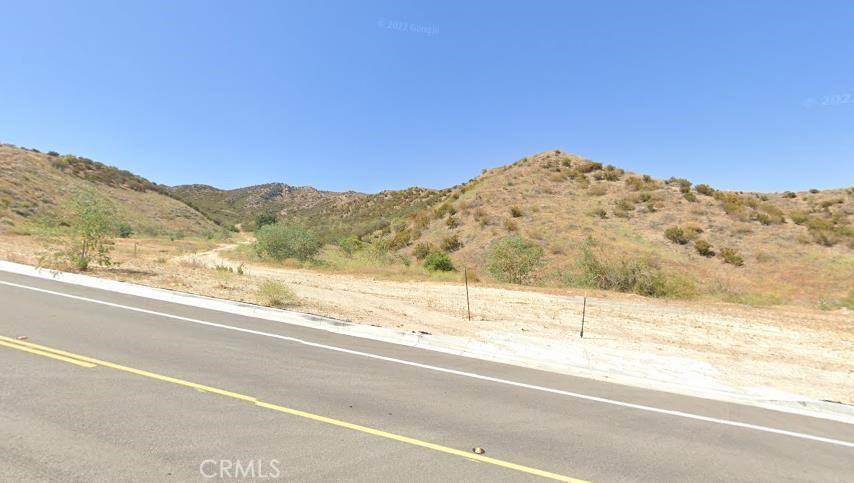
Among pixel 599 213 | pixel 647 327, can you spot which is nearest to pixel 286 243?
pixel 647 327

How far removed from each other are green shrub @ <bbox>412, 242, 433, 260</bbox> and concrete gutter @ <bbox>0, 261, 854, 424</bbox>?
71.2 ft

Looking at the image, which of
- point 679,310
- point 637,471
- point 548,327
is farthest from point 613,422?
point 679,310

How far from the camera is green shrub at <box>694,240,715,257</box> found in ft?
100

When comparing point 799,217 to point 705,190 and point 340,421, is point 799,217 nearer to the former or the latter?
point 705,190

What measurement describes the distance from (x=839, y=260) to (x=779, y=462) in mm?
31714

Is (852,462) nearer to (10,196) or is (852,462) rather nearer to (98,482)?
(98,482)

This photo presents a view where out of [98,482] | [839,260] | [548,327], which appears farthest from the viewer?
[839,260]

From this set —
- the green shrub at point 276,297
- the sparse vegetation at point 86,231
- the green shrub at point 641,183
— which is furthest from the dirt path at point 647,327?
the green shrub at point 641,183

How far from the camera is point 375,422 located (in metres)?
5.04

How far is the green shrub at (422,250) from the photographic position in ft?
110

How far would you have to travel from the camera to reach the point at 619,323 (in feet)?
44.3

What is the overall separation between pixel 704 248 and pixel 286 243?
28.6 m

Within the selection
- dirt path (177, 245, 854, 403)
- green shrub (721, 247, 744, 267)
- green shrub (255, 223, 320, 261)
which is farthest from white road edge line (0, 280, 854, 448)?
green shrub (721, 247, 744, 267)

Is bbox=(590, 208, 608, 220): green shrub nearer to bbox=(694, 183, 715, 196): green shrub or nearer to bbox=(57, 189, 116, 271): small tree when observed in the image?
bbox=(694, 183, 715, 196): green shrub
